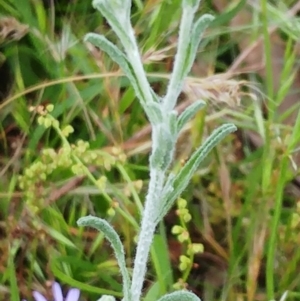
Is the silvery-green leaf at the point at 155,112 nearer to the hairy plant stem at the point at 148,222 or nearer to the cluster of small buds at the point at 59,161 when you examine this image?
the hairy plant stem at the point at 148,222

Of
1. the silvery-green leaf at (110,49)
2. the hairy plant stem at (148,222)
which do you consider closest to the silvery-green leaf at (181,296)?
the hairy plant stem at (148,222)

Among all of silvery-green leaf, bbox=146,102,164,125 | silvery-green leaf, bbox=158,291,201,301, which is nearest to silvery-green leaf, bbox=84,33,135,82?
silvery-green leaf, bbox=146,102,164,125

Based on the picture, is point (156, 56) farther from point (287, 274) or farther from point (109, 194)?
point (287, 274)

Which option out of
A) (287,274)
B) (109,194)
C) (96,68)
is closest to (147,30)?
(96,68)

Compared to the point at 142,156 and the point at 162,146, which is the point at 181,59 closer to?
the point at 162,146

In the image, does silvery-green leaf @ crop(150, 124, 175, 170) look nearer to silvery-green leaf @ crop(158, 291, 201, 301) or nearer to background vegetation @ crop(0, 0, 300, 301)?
silvery-green leaf @ crop(158, 291, 201, 301)

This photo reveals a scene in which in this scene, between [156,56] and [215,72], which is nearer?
[156,56]

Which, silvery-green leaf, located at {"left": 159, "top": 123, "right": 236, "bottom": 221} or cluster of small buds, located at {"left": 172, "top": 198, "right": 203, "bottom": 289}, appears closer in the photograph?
silvery-green leaf, located at {"left": 159, "top": 123, "right": 236, "bottom": 221}

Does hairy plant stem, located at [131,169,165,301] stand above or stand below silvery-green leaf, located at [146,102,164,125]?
below
